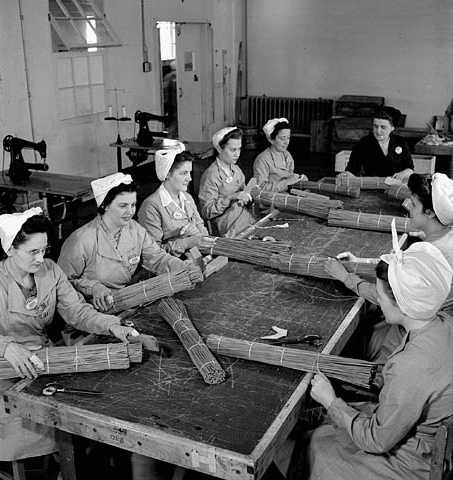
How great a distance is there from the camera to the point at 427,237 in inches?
141

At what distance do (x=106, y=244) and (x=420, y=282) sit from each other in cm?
193

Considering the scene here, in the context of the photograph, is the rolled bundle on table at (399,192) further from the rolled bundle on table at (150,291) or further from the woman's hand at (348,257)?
the rolled bundle on table at (150,291)

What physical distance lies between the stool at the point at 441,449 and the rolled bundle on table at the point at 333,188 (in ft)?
10.4

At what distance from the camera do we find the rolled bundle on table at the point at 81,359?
8.13 ft

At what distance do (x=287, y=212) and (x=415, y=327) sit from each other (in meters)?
2.59

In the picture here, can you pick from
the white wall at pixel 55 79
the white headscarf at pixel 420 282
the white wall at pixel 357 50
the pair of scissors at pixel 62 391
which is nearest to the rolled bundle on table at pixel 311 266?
the white headscarf at pixel 420 282

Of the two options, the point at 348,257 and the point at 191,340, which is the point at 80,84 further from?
the point at 191,340

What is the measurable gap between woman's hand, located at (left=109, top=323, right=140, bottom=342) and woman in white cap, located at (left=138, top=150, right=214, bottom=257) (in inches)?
55.1

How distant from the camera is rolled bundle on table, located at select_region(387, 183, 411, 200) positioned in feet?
16.6

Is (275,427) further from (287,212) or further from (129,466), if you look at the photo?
(287,212)

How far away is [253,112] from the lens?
1207cm

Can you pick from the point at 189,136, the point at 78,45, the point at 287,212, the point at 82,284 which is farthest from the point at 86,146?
the point at 82,284

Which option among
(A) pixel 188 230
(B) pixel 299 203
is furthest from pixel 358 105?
(A) pixel 188 230

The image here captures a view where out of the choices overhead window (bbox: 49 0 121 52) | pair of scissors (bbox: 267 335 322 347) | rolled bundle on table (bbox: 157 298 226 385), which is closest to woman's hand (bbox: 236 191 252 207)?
rolled bundle on table (bbox: 157 298 226 385)
